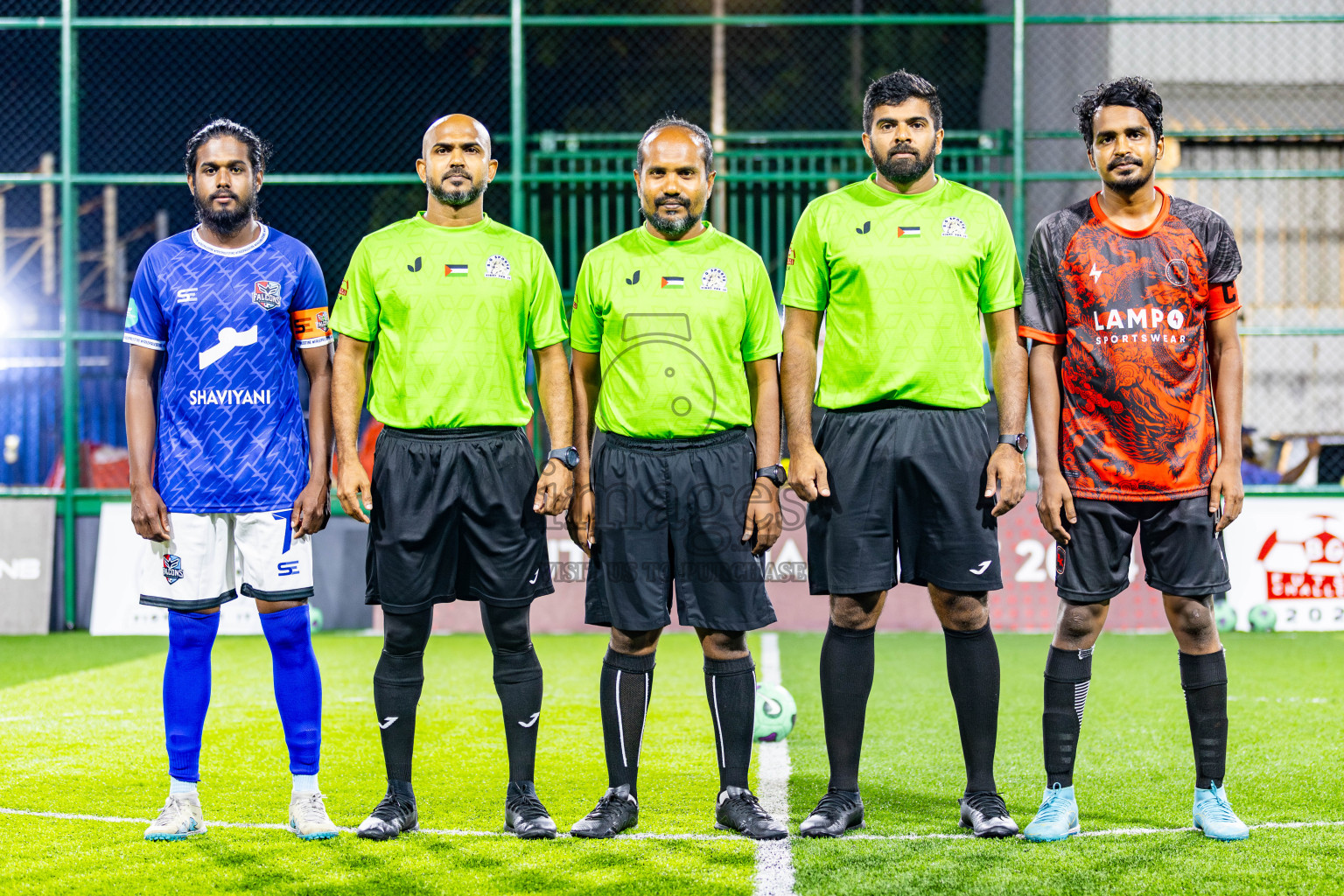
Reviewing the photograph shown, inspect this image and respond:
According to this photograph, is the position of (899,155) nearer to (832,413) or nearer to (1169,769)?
(832,413)

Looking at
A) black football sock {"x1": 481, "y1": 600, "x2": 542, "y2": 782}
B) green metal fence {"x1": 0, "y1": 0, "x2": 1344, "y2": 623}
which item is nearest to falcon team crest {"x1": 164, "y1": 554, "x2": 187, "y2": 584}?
black football sock {"x1": 481, "y1": 600, "x2": 542, "y2": 782}

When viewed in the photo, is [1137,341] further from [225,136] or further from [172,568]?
[172,568]

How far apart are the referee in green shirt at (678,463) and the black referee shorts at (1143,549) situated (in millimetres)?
909

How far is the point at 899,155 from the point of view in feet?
13.1

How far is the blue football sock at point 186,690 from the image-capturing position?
4.02 m

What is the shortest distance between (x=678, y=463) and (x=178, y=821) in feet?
6.01

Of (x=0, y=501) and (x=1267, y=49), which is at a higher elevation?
(x=1267, y=49)

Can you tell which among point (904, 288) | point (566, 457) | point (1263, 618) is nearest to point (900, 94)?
point (904, 288)

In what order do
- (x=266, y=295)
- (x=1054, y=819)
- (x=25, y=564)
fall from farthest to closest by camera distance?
(x=25, y=564) < (x=266, y=295) < (x=1054, y=819)

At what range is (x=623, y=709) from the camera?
4012 mm

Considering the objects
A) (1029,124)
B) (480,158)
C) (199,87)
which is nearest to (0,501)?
(480,158)

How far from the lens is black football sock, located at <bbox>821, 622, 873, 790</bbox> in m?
4.00

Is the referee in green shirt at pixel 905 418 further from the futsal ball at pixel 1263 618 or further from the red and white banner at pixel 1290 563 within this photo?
the futsal ball at pixel 1263 618

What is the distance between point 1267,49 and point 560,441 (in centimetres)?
1121
